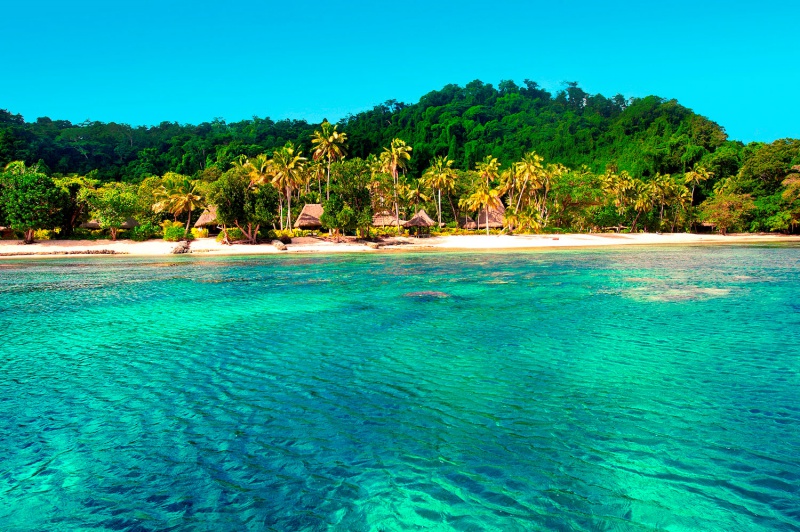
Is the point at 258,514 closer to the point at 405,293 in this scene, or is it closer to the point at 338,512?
the point at 338,512

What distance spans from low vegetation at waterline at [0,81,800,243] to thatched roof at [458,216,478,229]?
361mm

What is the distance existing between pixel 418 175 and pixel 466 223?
4537 cm

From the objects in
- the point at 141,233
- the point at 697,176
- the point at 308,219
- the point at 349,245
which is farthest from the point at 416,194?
the point at 697,176

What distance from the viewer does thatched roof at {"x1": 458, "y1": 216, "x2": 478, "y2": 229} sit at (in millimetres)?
78419

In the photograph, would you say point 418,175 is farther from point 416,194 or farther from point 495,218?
point 416,194

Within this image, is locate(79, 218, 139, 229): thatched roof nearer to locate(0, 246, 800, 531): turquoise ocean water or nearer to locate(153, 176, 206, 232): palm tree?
locate(153, 176, 206, 232): palm tree

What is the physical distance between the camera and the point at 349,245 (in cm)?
5362

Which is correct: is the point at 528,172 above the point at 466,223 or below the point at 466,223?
above

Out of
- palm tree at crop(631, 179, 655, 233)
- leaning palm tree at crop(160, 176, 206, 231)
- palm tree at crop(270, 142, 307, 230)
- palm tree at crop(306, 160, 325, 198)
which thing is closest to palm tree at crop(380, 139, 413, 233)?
palm tree at crop(306, 160, 325, 198)

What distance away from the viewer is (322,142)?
238 feet

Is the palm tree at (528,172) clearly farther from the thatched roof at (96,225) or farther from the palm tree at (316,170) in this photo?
the thatched roof at (96,225)

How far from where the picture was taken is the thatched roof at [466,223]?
78419 mm

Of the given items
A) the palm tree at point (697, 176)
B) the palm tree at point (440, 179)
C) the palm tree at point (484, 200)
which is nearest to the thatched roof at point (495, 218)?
the palm tree at point (484, 200)

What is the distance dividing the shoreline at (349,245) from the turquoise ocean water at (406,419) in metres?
33.6
